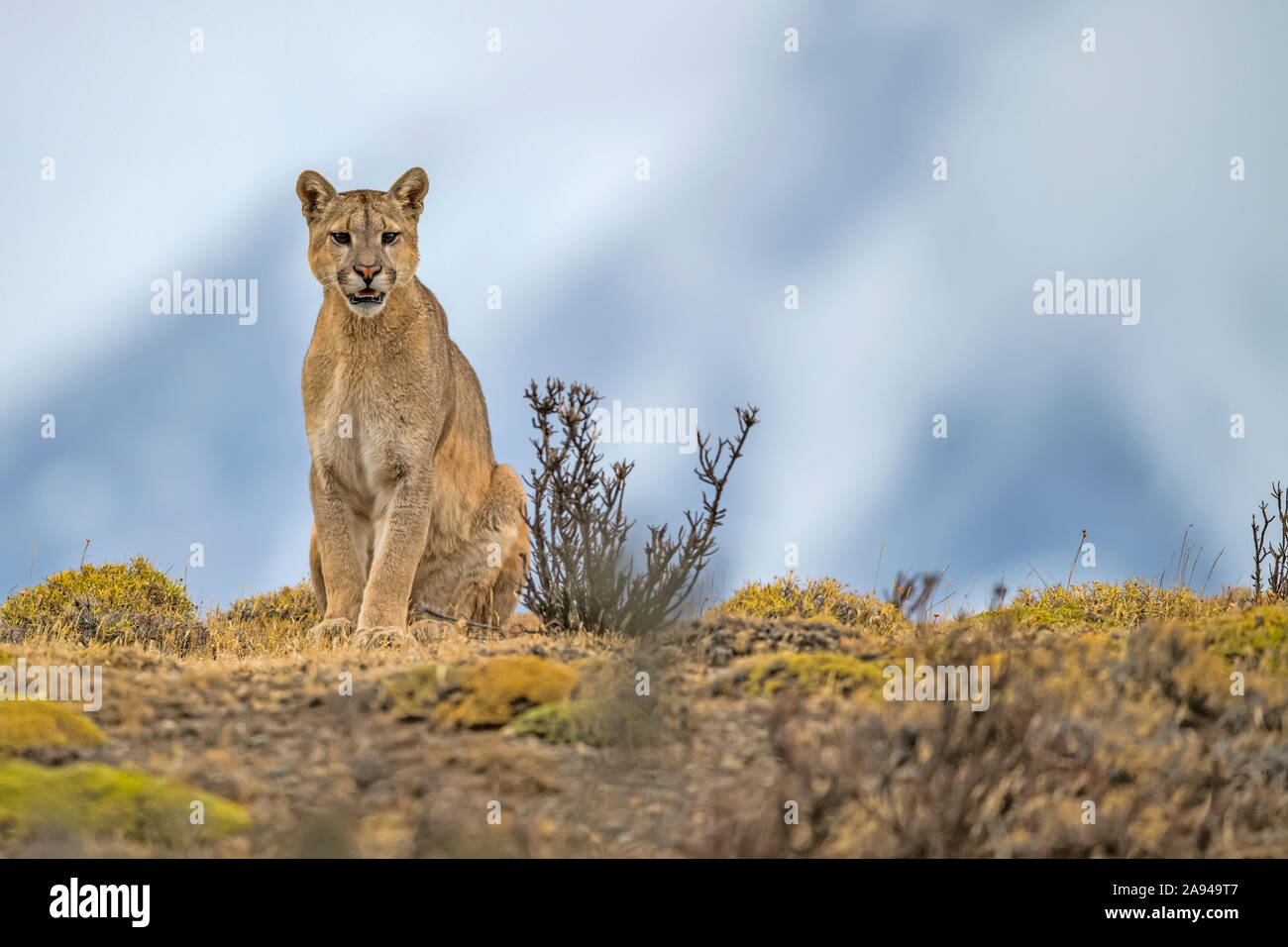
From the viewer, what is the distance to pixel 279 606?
499 inches

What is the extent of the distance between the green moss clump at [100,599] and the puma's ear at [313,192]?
14.5ft

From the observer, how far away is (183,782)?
14.9 feet

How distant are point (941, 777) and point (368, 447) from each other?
5.69 metres

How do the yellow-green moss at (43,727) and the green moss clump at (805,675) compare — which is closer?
the yellow-green moss at (43,727)

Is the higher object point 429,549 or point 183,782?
point 429,549

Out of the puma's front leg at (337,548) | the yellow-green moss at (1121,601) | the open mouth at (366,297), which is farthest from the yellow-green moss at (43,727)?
the yellow-green moss at (1121,601)

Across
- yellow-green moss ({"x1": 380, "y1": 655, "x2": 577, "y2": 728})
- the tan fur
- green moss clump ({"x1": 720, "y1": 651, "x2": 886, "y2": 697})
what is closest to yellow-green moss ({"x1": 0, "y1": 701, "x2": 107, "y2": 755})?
yellow-green moss ({"x1": 380, "y1": 655, "x2": 577, "y2": 728})

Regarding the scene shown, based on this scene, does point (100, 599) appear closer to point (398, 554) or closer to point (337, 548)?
point (337, 548)

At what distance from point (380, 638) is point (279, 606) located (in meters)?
4.77

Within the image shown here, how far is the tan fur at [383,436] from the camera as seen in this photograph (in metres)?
8.80

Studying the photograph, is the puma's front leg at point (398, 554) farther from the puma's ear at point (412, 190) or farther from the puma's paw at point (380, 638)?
the puma's ear at point (412, 190)

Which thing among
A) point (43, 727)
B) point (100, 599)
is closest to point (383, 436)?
point (43, 727)
